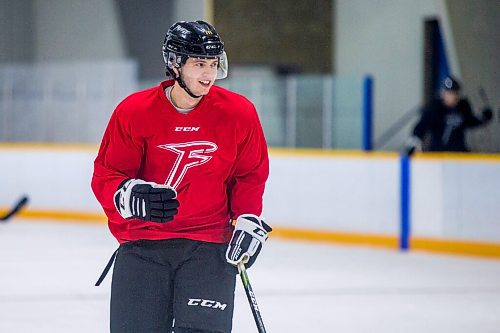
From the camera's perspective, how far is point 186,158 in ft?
10.4

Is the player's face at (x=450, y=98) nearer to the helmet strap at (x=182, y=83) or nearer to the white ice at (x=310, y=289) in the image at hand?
the white ice at (x=310, y=289)

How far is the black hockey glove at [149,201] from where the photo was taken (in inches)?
119

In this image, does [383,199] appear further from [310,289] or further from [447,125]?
[310,289]

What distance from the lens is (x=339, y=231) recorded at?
9.41 m

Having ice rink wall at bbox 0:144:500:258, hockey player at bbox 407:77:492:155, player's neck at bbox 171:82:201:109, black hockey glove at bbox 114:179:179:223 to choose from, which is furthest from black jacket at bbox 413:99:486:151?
black hockey glove at bbox 114:179:179:223

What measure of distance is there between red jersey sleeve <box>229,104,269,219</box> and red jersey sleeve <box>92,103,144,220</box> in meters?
0.29

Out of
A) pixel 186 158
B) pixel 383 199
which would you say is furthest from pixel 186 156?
pixel 383 199

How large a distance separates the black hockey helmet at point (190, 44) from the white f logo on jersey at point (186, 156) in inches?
8.0

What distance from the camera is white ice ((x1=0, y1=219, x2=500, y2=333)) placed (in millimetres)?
5543

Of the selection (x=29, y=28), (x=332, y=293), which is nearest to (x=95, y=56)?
(x=29, y=28)

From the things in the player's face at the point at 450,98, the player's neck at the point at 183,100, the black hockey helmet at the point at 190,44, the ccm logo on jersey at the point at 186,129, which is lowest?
the player's face at the point at 450,98

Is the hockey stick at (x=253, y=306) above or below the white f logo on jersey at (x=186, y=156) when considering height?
below

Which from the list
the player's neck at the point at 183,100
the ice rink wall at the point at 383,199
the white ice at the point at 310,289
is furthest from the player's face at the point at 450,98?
the player's neck at the point at 183,100

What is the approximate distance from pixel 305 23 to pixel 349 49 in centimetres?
152
